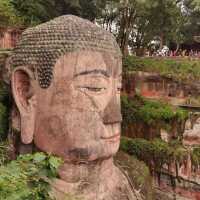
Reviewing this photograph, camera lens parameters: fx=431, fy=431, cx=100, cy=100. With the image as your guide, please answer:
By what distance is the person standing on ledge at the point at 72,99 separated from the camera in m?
5.89

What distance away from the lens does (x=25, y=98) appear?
6191mm

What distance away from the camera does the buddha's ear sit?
20.1ft

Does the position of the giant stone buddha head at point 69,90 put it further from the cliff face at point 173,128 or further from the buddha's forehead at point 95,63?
the cliff face at point 173,128

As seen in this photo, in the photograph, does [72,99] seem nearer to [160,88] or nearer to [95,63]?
[95,63]

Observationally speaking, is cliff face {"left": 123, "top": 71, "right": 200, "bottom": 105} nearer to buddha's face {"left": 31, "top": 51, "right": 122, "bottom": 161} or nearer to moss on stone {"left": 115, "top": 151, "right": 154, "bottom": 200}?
moss on stone {"left": 115, "top": 151, "right": 154, "bottom": 200}

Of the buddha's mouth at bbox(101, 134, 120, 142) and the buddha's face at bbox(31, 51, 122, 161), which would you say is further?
the buddha's mouth at bbox(101, 134, 120, 142)

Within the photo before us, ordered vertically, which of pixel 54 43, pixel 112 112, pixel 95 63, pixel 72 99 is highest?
pixel 54 43

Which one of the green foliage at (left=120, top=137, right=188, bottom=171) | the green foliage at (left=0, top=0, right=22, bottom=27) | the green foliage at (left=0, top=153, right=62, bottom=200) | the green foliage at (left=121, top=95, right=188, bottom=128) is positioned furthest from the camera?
the green foliage at (left=121, top=95, right=188, bottom=128)

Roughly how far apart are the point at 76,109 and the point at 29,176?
2502 mm

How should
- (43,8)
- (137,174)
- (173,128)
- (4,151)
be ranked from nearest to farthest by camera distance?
(4,151) < (137,174) < (173,128) < (43,8)

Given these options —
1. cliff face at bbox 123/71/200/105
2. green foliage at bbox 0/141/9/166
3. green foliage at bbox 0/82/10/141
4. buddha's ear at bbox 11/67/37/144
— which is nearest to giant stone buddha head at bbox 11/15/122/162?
buddha's ear at bbox 11/67/37/144

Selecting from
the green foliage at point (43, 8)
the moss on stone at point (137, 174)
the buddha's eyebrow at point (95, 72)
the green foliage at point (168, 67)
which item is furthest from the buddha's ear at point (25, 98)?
the green foliage at point (43, 8)

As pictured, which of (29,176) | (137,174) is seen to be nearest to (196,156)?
(137,174)

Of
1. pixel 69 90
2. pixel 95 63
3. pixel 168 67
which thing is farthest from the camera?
pixel 168 67
